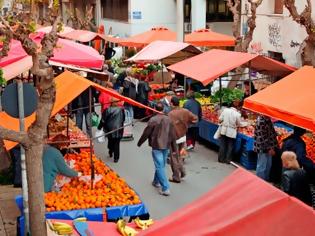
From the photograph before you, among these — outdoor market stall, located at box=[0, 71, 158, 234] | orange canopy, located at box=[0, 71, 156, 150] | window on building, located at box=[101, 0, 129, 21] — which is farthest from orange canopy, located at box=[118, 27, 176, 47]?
window on building, located at box=[101, 0, 129, 21]

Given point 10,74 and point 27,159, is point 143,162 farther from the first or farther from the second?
point 27,159

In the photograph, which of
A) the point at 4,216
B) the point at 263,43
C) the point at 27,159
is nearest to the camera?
the point at 27,159

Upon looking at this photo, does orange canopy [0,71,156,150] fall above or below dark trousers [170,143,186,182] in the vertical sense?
above

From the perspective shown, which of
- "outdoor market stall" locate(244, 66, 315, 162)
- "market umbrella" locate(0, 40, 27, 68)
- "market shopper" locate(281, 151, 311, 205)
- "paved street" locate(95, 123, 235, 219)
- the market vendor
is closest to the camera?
"market shopper" locate(281, 151, 311, 205)

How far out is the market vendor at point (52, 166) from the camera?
9383 mm

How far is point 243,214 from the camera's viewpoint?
422 centimetres

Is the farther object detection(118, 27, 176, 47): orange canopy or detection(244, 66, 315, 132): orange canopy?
detection(118, 27, 176, 47): orange canopy

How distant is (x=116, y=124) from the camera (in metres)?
14.0

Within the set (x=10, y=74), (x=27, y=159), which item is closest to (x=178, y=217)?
(x=27, y=159)

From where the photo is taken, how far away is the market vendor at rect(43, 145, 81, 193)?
30.8 feet

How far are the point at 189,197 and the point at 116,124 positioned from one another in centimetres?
302

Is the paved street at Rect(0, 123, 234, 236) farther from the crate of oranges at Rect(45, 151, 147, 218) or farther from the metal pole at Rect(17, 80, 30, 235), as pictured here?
the metal pole at Rect(17, 80, 30, 235)

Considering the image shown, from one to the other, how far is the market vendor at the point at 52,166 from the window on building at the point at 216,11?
25447mm

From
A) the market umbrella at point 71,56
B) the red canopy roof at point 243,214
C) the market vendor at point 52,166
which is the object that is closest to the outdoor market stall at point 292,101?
the market vendor at point 52,166
